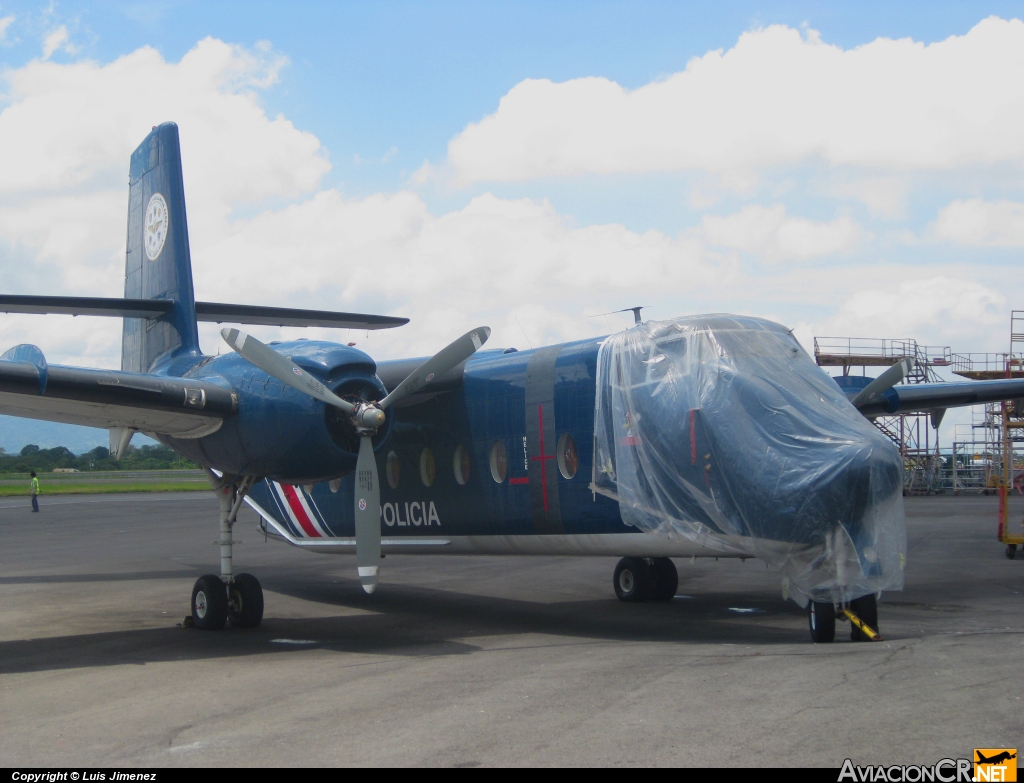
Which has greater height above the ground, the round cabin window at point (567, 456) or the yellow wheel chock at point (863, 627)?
the round cabin window at point (567, 456)

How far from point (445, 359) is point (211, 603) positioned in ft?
14.2

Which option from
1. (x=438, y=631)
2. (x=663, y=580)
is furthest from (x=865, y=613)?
(x=663, y=580)

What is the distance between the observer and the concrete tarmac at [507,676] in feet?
19.5

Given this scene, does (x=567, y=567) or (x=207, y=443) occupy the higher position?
(x=207, y=443)

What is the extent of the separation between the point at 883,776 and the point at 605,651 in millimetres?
4906

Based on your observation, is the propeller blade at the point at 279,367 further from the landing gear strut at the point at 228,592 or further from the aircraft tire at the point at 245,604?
the aircraft tire at the point at 245,604

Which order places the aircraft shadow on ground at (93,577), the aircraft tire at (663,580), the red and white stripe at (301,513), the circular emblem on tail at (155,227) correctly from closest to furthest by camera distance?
the aircraft tire at (663,580), the red and white stripe at (301,513), the circular emblem on tail at (155,227), the aircraft shadow on ground at (93,577)

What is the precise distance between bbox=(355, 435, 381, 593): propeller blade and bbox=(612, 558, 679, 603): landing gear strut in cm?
458

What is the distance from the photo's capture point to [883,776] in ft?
16.5

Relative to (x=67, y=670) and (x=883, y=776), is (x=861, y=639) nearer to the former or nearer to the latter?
(x=883, y=776)

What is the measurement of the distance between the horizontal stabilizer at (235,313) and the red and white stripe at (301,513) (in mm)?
2656

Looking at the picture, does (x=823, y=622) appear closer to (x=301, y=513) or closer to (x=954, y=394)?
(x=954, y=394)

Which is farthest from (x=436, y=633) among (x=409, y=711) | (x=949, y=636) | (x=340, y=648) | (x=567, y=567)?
(x=567, y=567)

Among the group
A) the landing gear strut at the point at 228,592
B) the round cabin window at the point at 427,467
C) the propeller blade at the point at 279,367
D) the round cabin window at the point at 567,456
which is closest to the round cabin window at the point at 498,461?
the round cabin window at the point at 567,456
